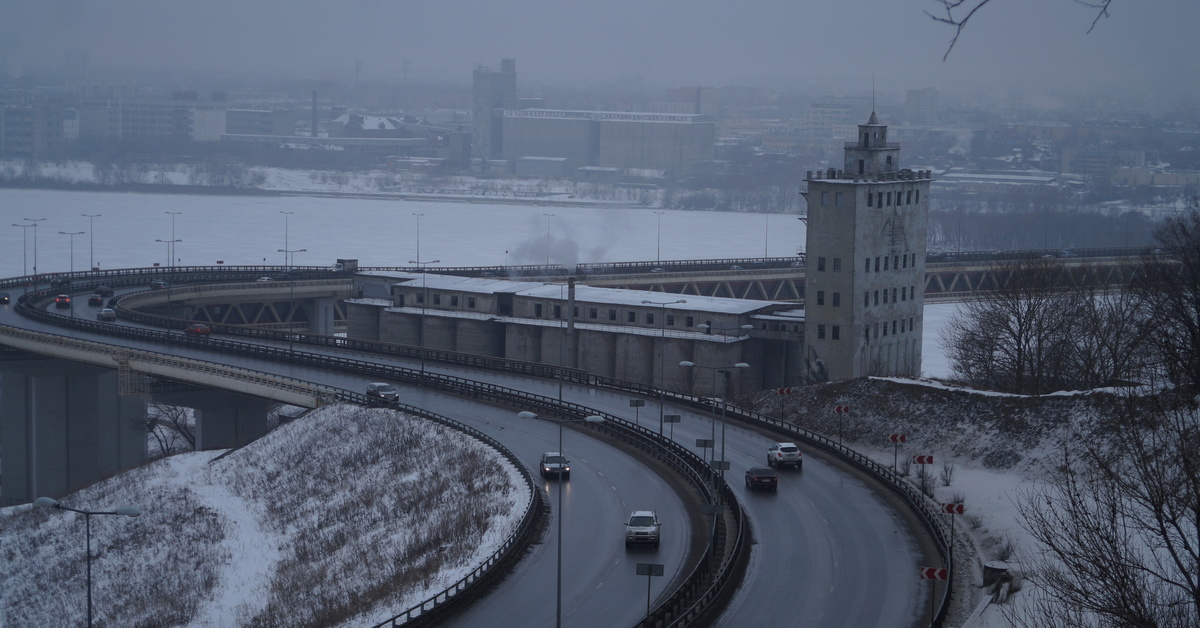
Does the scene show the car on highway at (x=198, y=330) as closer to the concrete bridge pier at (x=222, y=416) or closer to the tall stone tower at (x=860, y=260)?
the concrete bridge pier at (x=222, y=416)

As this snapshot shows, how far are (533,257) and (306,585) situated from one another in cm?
8408

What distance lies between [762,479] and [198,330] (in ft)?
138

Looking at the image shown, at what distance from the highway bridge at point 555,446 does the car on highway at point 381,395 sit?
652mm

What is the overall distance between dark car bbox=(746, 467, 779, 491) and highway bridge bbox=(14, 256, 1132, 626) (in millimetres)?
440

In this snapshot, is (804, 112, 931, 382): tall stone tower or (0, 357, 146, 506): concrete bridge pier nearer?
(804, 112, 931, 382): tall stone tower

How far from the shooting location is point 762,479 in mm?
39438

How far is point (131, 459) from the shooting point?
67562 millimetres

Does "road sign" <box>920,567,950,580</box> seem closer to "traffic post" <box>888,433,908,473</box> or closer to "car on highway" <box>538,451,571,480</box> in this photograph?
"traffic post" <box>888,433,908,473</box>

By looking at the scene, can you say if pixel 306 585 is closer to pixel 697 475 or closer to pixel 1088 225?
pixel 697 475

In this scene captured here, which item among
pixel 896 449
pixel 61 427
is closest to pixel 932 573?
pixel 896 449

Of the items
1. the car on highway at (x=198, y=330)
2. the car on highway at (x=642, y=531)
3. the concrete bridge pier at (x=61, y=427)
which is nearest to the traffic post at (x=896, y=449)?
the car on highway at (x=642, y=531)

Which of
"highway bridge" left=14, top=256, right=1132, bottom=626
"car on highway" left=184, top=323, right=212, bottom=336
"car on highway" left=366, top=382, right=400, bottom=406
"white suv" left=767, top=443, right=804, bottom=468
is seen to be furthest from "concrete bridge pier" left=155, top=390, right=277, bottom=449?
"white suv" left=767, top=443, right=804, bottom=468

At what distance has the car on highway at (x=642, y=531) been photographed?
32.8m

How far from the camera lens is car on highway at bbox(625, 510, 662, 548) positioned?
3284 cm
